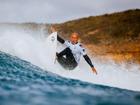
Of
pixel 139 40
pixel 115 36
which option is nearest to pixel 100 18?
pixel 115 36

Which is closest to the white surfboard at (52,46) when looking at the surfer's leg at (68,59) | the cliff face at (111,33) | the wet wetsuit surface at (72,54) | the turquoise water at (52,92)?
the surfer's leg at (68,59)

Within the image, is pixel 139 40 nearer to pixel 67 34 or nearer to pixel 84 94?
pixel 67 34

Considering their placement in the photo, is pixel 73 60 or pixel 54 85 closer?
pixel 54 85

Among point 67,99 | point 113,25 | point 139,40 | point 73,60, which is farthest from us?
point 113,25

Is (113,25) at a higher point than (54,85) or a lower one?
higher

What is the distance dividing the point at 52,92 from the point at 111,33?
185ft

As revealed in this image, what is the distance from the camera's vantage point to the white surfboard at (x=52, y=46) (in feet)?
59.8

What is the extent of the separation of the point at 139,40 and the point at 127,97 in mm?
48874

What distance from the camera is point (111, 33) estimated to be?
Answer: 66375 millimetres

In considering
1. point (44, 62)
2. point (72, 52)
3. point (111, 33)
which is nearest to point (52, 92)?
point (72, 52)

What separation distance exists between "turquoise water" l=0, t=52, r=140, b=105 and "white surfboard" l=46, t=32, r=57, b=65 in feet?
14.8

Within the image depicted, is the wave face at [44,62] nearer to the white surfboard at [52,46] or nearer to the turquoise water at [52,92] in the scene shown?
the white surfboard at [52,46]

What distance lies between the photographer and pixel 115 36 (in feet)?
213

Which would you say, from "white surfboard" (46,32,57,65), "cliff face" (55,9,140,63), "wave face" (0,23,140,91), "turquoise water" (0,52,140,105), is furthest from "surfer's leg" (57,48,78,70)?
"cliff face" (55,9,140,63)
